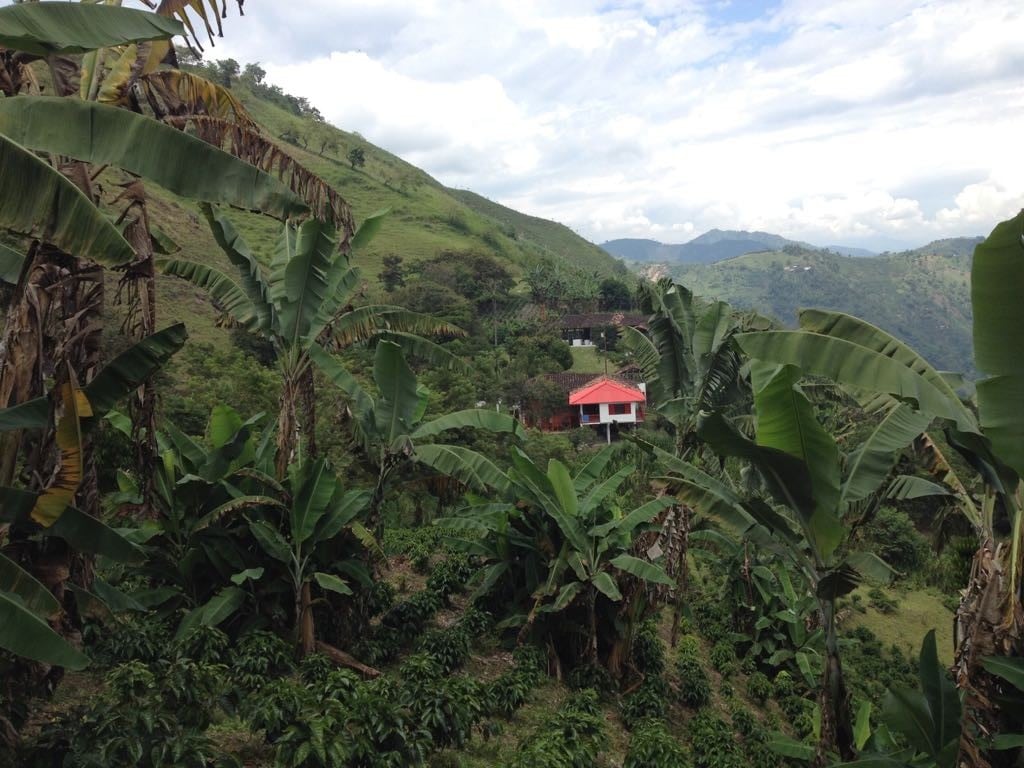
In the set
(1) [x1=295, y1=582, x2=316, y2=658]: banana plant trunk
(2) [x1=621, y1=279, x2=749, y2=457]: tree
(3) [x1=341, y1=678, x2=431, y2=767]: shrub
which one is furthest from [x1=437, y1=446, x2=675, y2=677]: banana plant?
(3) [x1=341, y1=678, x2=431, y2=767]: shrub

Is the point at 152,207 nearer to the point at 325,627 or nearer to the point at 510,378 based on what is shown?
the point at 510,378

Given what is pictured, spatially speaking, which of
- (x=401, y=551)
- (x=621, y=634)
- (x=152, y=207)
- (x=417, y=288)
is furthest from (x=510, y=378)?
(x=621, y=634)

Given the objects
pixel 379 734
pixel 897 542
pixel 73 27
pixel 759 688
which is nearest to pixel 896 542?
pixel 897 542

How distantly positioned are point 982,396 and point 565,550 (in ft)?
16.1

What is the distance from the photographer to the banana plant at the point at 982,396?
4.16 metres

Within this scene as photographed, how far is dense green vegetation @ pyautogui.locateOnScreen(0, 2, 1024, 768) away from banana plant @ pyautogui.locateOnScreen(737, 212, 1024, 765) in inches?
0.8

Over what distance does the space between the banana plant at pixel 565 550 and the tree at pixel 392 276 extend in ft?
140

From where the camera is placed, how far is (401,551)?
12062 millimetres

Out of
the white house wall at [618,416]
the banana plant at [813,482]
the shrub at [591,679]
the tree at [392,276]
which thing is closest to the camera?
the banana plant at [813,482]

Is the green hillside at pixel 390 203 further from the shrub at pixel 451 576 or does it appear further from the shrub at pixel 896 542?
the shrub at pixel 451 576

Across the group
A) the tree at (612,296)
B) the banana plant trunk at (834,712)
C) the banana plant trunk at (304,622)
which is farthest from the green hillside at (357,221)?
the banana plant trunk at (834,712)

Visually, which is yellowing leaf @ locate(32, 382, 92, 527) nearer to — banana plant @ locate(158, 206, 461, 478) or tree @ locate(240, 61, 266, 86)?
banana plant @ locate(158, 206, 461, 478)

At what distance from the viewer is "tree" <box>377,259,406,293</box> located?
169ft

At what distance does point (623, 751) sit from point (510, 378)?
1300 inches
